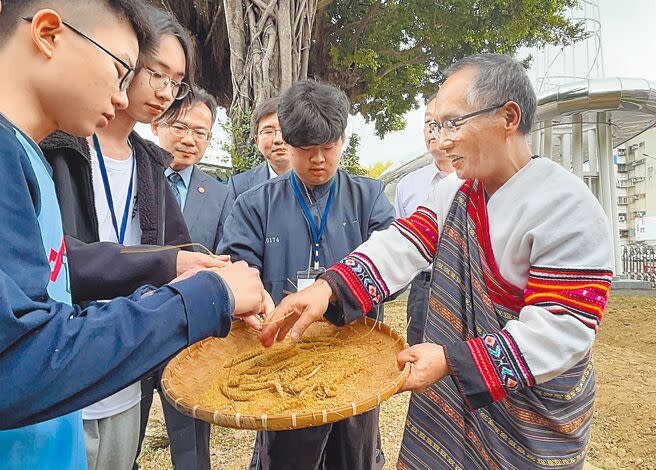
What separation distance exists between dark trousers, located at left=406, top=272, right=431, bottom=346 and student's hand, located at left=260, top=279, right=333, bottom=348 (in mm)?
1873

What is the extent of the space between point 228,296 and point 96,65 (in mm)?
539

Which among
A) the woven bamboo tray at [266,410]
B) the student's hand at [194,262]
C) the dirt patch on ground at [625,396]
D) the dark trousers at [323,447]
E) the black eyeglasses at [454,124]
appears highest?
the black eyeglasses at [454,124]

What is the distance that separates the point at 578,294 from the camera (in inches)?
54.5

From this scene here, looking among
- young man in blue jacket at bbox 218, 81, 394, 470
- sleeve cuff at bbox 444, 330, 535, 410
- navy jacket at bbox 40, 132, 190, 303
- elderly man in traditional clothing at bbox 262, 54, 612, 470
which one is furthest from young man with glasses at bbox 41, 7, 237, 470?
sleeve cuff at bbox 444, 330, 535, 410

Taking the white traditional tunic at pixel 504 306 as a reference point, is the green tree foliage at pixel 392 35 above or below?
above

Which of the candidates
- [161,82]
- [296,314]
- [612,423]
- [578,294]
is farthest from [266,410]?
[612,423]

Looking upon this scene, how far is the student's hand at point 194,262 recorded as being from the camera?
1.52 m

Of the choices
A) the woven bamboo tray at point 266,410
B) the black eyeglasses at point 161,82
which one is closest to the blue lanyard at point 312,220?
the woven bamboo tray at point 266,410

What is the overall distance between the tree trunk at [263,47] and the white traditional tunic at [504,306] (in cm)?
507

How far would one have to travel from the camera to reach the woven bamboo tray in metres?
1.16

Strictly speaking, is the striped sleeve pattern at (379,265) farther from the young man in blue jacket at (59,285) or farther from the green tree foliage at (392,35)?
the green tree foliage at (392,35)

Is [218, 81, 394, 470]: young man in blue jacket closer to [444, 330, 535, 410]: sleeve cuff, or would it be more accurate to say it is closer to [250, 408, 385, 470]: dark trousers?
[250, 408, 385, 470]: dark trousers

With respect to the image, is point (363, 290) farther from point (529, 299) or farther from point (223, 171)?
point (223, 171)

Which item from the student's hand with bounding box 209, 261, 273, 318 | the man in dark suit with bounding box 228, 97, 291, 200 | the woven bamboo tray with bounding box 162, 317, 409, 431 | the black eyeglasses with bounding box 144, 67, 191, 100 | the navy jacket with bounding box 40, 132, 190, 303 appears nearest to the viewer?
the student's hand with bounding box 209, 261, 273, 318
